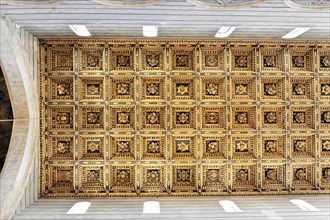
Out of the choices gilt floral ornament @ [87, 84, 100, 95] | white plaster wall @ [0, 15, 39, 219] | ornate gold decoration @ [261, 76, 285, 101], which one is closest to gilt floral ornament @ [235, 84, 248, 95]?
ornate gold decoration @ [261, 76, 285, 101]

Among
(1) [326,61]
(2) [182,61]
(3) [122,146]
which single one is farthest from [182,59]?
(1) [326,61]

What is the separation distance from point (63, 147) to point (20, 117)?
2.23 meters

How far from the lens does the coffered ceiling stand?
26.3 ft

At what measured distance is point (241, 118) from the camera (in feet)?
38.1

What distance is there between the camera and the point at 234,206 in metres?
10.3

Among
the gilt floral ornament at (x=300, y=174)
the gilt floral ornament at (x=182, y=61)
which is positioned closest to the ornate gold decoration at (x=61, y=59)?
the gilt floral ornament at (x=182, y=61)

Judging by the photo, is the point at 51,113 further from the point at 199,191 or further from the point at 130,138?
the point at 199,191

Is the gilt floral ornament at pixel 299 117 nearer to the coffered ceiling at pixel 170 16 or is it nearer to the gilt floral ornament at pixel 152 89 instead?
the coffered ceiling at pixel 170 16

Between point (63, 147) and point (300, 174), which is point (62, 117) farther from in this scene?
point (300, 174)

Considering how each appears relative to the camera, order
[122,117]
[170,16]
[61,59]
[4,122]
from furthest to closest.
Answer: [122,117] → [61,59] → [4,122] → [170,16]

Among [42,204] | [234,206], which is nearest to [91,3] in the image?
[42,204]

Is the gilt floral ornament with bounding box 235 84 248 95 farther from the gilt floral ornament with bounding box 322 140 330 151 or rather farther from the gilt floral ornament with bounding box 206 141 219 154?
the gilt floral ornament with bounding box 322 140 330 151

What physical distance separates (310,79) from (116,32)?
25.0ft

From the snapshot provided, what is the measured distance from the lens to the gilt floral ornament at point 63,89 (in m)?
11.3
